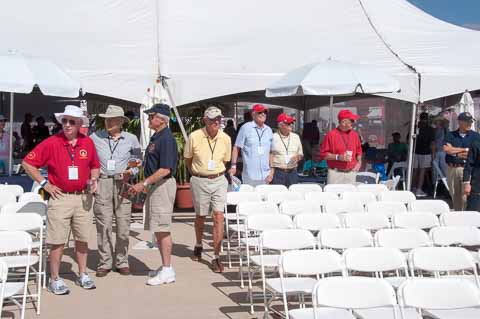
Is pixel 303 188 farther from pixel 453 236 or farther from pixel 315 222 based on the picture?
pixel 453 236

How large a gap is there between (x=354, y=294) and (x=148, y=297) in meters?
2.45

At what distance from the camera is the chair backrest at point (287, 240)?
209 inches

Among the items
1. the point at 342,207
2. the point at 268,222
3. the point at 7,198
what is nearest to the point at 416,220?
the point at 342,207

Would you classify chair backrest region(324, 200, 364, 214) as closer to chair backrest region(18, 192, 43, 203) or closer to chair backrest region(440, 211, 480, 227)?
chair backrest region(440, 211, 480, 227)

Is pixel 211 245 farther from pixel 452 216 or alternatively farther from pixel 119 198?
pixel 452 216

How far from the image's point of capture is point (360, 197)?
751 centimetres

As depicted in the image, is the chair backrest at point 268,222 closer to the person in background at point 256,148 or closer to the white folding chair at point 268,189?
the white folding chair at point 268,189

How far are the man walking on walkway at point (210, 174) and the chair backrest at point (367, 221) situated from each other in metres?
1.41

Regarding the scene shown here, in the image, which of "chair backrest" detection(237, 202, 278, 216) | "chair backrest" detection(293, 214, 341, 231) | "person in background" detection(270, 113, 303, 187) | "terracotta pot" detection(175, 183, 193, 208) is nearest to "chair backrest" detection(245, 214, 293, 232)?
"chair backrest" detection(293, 214, 341, 231)

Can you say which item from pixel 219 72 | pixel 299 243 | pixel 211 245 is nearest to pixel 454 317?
pixel 299 243

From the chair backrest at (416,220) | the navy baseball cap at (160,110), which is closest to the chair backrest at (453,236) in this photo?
the chair backrest at (416,220)

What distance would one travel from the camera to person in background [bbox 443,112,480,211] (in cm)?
842

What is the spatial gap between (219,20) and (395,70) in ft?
10.8

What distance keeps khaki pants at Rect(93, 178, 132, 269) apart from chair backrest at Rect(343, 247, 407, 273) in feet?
8.74
